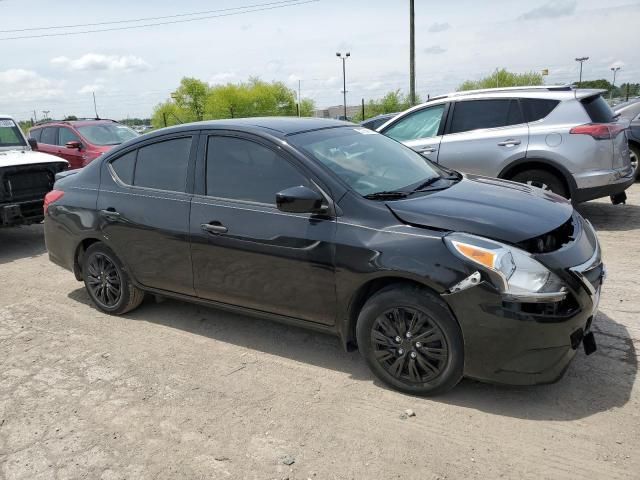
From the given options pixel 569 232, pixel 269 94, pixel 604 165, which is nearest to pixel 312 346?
pixel 569 232

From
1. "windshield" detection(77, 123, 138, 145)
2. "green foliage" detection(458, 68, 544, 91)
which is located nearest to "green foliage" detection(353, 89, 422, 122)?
"green foliage" detection(458, 68, 544, 91)

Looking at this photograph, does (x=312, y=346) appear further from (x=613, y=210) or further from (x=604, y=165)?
(x=613, y=210)

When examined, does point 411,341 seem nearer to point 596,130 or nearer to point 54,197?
point 54,197

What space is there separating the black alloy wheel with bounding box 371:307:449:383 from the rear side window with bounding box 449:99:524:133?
191 inches

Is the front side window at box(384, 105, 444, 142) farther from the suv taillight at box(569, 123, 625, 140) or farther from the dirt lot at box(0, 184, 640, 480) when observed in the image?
the dirt lot at box(0, 184, 640, 480)

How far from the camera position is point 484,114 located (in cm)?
745

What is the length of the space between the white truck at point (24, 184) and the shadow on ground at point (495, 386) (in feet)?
11.9

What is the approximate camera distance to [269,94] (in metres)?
51.1

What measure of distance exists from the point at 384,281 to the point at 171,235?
182 centimetres

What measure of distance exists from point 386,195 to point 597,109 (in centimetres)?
466

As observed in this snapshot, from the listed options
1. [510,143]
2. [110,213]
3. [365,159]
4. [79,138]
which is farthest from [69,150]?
[365,159]

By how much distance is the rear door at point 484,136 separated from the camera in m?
7.12

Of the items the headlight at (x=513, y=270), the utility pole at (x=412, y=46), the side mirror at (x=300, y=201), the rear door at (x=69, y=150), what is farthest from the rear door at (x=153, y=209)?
the utility pole at (x=412, y=46)

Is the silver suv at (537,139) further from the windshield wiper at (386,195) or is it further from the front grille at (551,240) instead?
the windshield wiper at (386,195)
